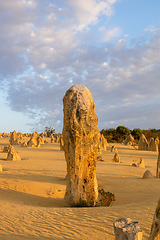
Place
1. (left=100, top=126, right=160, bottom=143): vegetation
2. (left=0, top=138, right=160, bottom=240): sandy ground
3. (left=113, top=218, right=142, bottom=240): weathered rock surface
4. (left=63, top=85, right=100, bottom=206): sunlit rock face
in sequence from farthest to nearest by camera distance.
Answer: (left=100, top=126, right=160, bottom=143): vegetation < (left=63, top=85, right=100, bottom=206): sunlit rock face < (left=0, top=138, right=160, bottom=240): sandy ground < (left=113, top=218, right=142, bottom=240): weathered rock surface

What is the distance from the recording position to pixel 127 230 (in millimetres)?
2998

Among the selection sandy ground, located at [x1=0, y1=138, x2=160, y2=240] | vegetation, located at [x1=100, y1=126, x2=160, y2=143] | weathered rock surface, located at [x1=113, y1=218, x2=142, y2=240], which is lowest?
sandy ground, located at [x1=0, y1=138, x2=160, y2=240]

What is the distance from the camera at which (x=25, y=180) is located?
1058cm

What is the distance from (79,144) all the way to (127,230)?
4363mm

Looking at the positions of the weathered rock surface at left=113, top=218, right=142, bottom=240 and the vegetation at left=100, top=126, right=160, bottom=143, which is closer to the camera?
the weathered rock surface at left=113, top=218, right=142, bottom=240

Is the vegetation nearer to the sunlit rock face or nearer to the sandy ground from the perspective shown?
the sandy ground

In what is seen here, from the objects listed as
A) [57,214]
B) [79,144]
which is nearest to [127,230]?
[57,214]

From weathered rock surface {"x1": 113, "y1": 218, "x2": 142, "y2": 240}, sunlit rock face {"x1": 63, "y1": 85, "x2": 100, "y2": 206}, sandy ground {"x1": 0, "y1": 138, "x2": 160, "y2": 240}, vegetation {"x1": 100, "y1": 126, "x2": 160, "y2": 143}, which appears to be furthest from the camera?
vegetation {"x1": 100, "y1": 126, "x2": 160, "y2": 143}

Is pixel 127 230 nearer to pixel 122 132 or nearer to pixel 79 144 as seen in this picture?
pixel 79 144

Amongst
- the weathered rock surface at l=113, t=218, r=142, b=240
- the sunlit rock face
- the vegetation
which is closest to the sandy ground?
the sunlit rock face

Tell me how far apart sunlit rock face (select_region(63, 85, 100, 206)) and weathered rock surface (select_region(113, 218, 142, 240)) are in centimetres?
414

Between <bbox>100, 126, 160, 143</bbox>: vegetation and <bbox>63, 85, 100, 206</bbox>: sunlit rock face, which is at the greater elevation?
<bbox>100, 126, 160, 143</bbox>: vegetation

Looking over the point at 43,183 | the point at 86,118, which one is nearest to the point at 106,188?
the point at 43,183

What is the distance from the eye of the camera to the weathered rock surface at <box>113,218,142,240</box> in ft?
9.60
